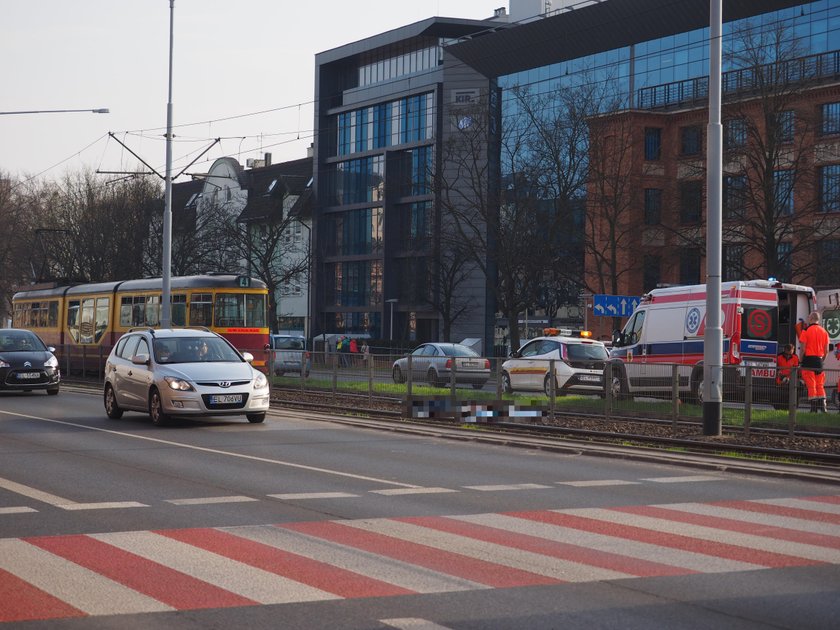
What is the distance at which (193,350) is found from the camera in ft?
71.6

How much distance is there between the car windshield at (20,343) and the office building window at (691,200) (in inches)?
912

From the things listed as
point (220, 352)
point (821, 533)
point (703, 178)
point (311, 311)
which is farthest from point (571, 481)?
point (311, 311)

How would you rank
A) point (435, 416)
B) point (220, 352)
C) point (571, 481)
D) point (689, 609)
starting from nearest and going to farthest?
point (689, 609) < point (571, 481) < point (220, 352) < point (435, 416)

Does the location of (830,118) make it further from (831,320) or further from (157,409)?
(157,409)

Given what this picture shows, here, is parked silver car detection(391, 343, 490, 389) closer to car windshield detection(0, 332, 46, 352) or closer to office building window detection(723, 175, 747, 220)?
car windshield detection(0, 332, 46, 352)

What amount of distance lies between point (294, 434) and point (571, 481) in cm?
714

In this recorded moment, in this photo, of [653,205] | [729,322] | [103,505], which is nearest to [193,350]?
[103,505]

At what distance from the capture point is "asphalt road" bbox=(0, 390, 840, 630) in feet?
22.6

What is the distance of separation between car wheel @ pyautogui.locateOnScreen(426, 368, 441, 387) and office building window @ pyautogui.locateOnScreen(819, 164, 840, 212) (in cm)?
2026

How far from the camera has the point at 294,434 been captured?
1973 cm

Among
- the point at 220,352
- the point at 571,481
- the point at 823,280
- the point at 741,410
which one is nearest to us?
the point at 571,481

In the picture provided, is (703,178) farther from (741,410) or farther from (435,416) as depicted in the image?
(741,410)

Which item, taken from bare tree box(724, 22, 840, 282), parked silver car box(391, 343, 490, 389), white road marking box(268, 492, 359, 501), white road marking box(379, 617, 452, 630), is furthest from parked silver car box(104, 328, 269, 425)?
bare tree box(724, 22, 840, 282)

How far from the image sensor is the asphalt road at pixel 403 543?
6.88m
